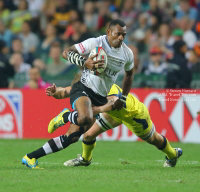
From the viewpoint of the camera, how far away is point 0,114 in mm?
12219

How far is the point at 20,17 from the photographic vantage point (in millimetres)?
17609

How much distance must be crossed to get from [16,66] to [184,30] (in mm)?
5244

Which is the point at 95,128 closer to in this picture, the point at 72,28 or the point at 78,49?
the point at 78,49

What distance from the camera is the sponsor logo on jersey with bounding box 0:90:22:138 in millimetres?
12242

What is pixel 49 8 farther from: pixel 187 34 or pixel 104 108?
pixel 104 108

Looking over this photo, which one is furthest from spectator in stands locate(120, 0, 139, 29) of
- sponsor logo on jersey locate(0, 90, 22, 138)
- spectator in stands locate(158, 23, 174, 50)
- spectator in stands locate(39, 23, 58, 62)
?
sponsor logo on jersey locate(0, 90, 22, 138)

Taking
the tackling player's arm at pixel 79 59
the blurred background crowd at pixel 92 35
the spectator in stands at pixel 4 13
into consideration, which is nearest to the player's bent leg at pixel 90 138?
the tackling player's arm at pixel 79 59

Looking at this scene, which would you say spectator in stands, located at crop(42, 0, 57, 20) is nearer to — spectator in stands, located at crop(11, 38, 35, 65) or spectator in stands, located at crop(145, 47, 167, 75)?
spectator in stands, located at crop(11, 38, 35, 65)

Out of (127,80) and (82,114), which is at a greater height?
(127,80)

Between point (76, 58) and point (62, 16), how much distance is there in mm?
10586

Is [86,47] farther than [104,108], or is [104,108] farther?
[104,108]

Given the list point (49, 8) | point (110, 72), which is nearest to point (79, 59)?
point (110, 72)

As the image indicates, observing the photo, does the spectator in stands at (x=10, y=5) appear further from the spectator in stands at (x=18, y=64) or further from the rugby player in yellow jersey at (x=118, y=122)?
the rugby player in yellow jersey at (x=118, y=122)

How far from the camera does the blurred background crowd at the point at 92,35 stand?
1297cm
